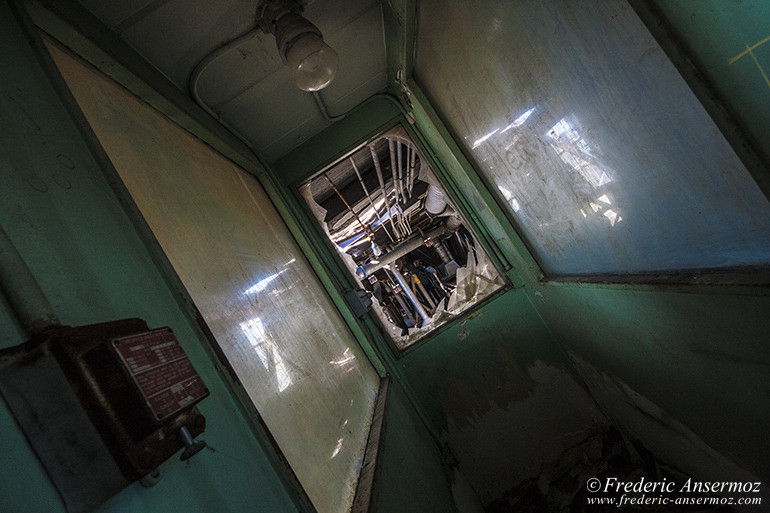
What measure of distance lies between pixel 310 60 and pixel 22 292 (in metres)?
1.42

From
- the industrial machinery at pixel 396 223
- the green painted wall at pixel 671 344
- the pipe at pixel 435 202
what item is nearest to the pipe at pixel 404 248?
the industrial machinery at pixel 396 223

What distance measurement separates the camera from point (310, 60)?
1.57 meters

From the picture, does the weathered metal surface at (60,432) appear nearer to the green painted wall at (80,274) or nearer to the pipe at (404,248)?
the green painted wall at (80,274)

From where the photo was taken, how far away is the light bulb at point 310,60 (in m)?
1.54

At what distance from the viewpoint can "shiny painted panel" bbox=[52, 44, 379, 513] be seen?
98 cm

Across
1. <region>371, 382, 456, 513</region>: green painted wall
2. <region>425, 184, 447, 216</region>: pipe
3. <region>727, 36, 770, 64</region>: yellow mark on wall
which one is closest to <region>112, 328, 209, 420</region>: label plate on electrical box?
<region>371, 382, 456, 513</region>: green painted wall

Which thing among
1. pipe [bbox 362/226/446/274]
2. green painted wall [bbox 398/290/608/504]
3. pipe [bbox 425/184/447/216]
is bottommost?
green painted wall [bbox 398/290/608/504]

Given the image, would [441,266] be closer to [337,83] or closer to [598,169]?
[337,83]

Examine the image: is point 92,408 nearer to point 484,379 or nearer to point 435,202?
point 484,379

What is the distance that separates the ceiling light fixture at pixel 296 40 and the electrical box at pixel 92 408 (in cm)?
139

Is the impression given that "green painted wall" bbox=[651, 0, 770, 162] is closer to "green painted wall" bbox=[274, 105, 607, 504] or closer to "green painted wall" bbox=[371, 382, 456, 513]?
"green painted wall" bbox=[371, 382, 456, 513]

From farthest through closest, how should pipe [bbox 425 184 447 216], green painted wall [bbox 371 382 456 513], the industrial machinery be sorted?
1. pipe [bbox 425 184 447 216]
2. the industrial machinery
3. green painted wall [bbox 371 382 456 513]

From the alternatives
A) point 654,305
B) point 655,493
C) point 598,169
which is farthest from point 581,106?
point 655,493

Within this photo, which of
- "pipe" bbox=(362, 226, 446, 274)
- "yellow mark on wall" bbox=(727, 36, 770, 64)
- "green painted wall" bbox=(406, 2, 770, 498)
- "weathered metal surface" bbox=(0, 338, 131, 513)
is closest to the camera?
"weathered metal surface" bbox=(0, 338, 131, 513)
